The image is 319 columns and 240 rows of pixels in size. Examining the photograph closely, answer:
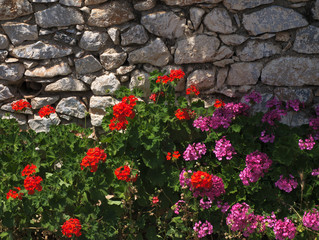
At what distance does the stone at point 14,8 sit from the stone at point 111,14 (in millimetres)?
562

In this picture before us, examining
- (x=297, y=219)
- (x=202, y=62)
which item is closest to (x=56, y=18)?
(x=202, y=62)

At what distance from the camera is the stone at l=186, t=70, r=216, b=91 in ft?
10.5

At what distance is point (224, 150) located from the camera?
2861mm

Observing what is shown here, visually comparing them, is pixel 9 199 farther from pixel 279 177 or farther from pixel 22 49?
pixel 279 177

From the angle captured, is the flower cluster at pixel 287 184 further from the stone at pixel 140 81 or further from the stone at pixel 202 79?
the stone at pixel 140 81

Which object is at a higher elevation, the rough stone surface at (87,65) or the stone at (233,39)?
the stone at (233,39)

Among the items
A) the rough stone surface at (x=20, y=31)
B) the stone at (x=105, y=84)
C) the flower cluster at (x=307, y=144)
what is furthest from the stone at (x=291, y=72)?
Result: the rough stone surface at (x=20, y=31)

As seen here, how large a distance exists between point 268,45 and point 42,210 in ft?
6.78

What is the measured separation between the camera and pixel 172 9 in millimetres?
3125

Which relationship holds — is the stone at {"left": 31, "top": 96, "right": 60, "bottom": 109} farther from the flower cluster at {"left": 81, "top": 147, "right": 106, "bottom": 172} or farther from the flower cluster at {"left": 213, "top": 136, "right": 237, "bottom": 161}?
the flower cluster at {"left": 213, "top": 136, "right": 237, "bottom": 161}

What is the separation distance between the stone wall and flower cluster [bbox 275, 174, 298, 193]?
70cm

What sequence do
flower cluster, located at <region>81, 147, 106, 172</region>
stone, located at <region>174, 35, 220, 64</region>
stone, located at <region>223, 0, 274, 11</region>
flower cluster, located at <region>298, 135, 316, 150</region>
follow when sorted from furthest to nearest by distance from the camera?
1. stone, located at <region>174, 35, 220, 64</region>
2. stone, located at <region>223, 0, 274, 11</region>
3. flower cluster, located at <region>298, 135, 316, 150</region>
4. flower cluster, located at <region>81, 147, 106, 172</region>

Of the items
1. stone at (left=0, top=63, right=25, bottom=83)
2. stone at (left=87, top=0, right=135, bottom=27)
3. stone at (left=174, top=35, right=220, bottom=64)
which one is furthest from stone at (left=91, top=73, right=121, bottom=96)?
stone at (left=0, top=63, right=25, bottom=83)

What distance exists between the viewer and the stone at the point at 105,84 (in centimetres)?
331
